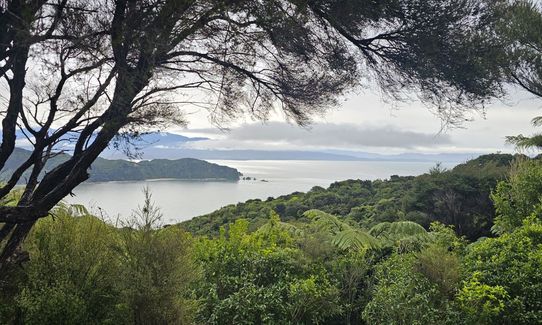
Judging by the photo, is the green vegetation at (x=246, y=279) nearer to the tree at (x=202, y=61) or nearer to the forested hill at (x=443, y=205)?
the tree at (x=202, y=61)

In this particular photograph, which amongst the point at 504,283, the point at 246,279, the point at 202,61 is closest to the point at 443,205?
the point at 504,283

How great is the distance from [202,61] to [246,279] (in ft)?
10.1

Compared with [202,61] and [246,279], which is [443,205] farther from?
[202,61]

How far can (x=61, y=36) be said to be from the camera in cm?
293

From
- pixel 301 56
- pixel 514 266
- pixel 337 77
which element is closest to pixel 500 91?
pixel 337 77

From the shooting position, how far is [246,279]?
210 inches

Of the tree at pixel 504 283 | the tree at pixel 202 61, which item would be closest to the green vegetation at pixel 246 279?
the tree at pixel 504 283

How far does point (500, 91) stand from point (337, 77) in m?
1.50

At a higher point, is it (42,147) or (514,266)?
(42,147)

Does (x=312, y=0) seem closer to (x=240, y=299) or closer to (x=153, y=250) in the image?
(x=153, y=250)

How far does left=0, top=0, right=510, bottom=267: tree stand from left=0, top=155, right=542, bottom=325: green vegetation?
77 cm

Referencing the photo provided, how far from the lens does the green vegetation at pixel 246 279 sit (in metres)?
4.07

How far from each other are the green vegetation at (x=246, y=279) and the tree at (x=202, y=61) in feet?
2.52

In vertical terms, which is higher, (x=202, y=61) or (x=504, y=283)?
(x=202, y=61)
